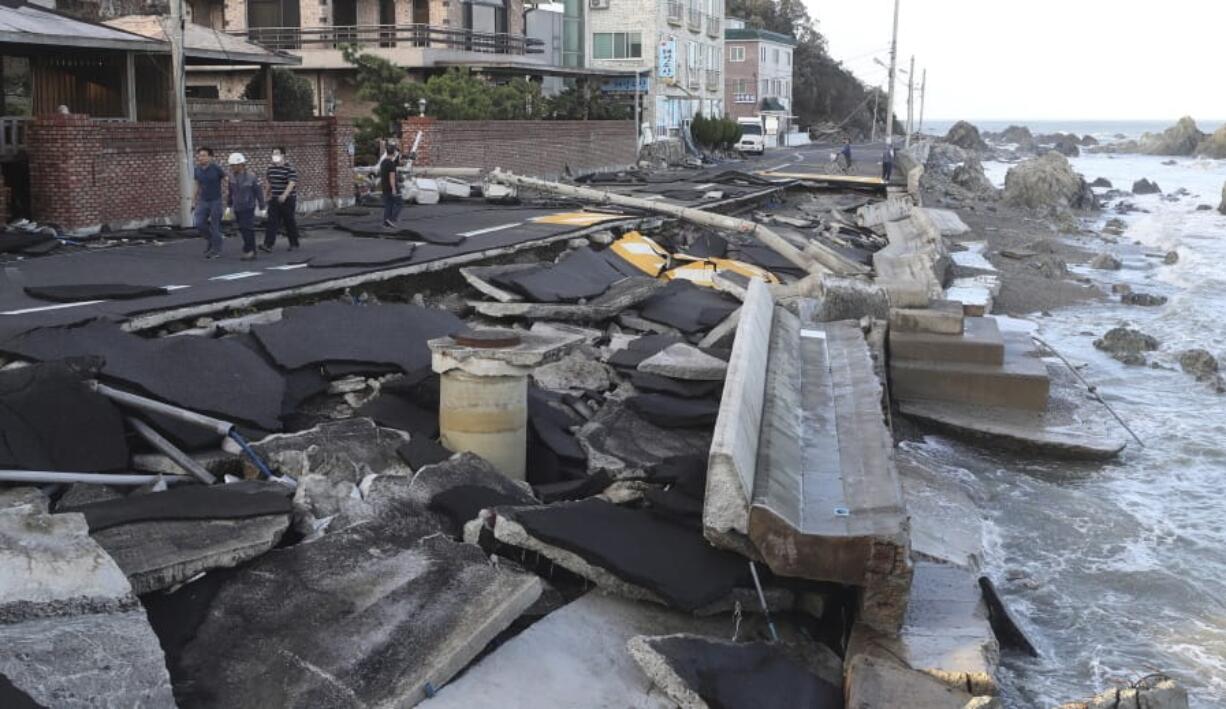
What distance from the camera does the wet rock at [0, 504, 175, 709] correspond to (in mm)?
5406

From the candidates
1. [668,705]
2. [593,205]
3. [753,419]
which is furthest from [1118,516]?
[593,205]

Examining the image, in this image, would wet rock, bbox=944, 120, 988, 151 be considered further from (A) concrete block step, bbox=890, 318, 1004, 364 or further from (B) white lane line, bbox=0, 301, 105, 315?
(B) white lane line, bbox=0, 301, 105, 315

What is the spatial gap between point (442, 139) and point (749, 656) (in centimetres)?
2575

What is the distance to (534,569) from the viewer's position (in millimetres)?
7961

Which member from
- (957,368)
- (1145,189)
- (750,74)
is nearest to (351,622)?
(957,368)

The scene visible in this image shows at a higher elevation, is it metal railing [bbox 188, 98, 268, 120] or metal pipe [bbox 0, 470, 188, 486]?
metal railing [bbox 188, 98, 268, 120]

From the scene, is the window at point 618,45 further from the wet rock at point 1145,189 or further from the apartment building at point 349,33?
the wet rock at point 1145,189

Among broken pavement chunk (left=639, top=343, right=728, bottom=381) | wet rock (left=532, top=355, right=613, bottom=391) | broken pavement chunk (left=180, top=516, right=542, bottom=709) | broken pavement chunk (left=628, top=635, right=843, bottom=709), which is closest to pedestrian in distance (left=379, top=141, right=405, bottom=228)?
wet rock (left=532, top=355, right=613, bottom=391)

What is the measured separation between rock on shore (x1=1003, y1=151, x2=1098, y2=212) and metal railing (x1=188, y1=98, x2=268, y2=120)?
4129cm

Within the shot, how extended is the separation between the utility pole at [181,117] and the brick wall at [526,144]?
9899mm

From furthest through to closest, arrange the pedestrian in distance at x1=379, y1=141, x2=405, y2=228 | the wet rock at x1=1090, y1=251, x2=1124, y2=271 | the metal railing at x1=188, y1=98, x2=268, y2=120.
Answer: the wet rock at x1=1090, y1=251, x2=1124, y2=271 → the metal railing at x1=188, y1=98, x2=268, y2=120 → the pedestrian in distance at x1=379, y1=141, x2=405, y2=228

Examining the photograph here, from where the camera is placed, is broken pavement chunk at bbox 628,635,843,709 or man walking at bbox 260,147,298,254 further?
man walking at bbox 260,147,298,254

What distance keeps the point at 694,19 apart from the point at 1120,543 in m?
63.4

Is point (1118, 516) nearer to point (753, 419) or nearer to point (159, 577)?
point (753, 419)
